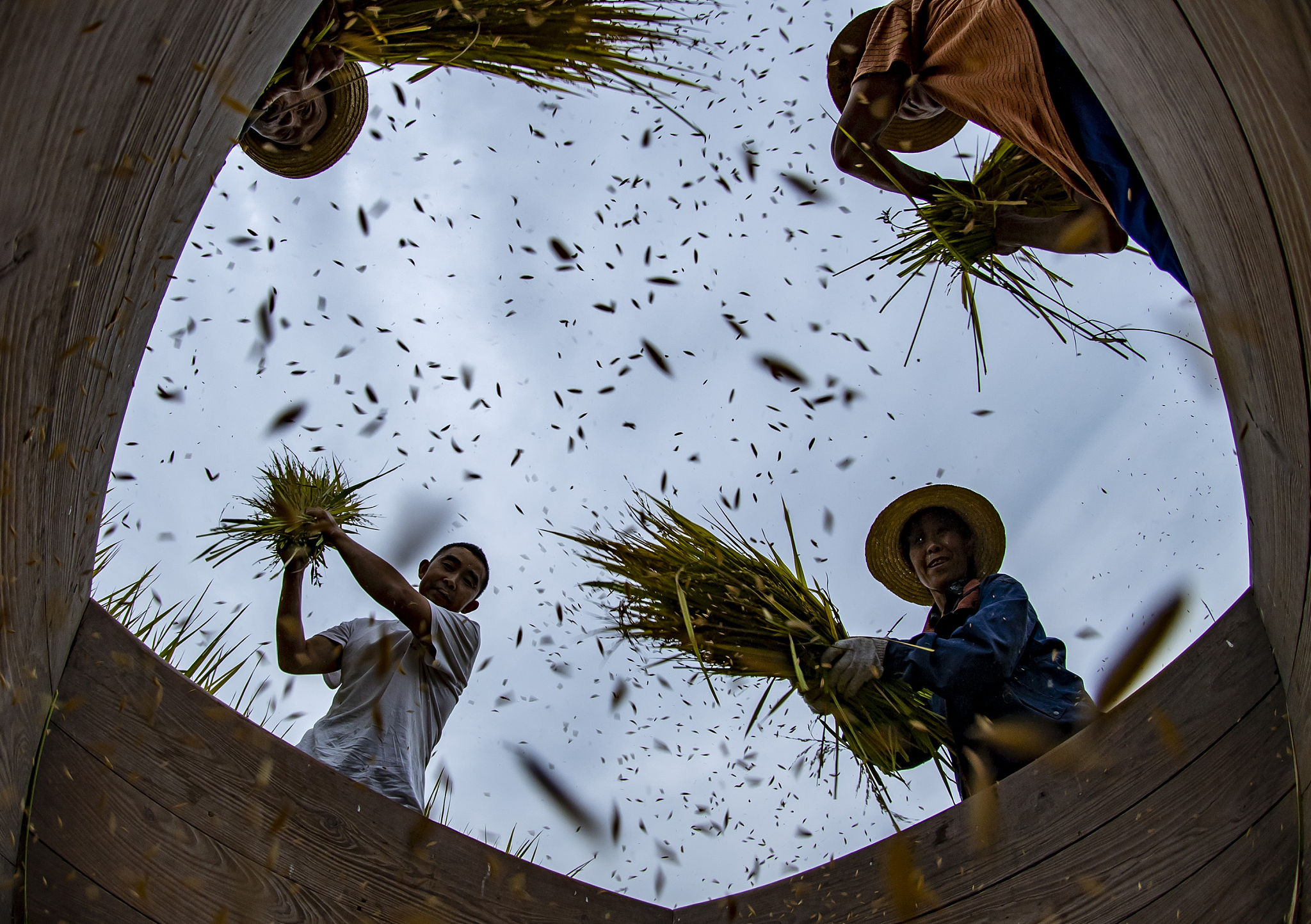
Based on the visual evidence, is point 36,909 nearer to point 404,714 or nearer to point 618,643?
point 404,714

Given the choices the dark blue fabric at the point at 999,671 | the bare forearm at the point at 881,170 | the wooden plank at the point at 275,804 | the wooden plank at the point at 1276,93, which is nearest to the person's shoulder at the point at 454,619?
the wooden plank at the point at 275,804

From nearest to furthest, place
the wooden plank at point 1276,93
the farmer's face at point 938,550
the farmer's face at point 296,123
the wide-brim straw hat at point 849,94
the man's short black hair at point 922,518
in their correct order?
the wooden plank at point 1276,93
the farmer's face at point 296,123
the wide-brim straw hat at point 849,94
the farmer's face at point 938,550
the man's short black hair at point 922,518

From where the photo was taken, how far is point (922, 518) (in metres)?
2.64

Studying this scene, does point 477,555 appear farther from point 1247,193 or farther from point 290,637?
point 1247,193

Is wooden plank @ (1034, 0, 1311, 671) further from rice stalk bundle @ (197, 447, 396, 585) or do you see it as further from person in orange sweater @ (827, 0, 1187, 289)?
rice stalk bundle @ (197, 447, 396, 585)

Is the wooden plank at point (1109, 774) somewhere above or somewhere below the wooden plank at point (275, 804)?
above

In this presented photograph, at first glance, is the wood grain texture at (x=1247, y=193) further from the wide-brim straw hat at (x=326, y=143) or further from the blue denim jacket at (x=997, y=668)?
the wide-brim straw hat at (x=326, y=143)

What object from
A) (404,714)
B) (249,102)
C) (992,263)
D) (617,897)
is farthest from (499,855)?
(992,263)

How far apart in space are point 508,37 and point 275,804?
1639 mm

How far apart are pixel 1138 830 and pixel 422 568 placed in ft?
6.71

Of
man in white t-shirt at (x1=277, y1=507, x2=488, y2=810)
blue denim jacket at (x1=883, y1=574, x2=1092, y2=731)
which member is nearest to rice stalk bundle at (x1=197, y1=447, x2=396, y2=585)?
man in white t-shirt at (x1=277, y1=507, x2=488, y2=810)

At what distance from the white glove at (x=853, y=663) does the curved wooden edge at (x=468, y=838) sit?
373 mm

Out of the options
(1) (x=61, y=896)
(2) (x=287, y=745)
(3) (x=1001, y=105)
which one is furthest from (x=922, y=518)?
(1) (x=61, y=896)

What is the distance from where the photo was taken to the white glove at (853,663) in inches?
76.6
